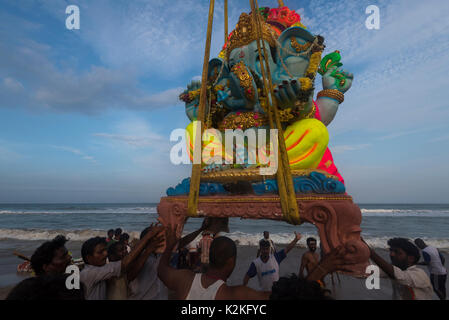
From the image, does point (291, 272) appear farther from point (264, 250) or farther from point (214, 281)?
point (214, 281)

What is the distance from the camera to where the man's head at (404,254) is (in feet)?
8.33

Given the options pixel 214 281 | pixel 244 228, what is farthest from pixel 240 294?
pixel 244 228

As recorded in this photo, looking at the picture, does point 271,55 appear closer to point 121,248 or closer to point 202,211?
point 202,211

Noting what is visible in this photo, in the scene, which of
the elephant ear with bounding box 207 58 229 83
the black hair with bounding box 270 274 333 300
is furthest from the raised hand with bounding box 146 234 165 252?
the elephant ear with bounding box 207 58 229 83

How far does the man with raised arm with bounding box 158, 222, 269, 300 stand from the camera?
5.67 feet

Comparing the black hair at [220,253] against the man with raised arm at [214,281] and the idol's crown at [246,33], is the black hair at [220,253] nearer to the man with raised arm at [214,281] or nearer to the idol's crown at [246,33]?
the man with raised arm at [214,281]

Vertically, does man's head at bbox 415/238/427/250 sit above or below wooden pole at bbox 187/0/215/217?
below

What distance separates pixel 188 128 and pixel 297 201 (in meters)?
2.02

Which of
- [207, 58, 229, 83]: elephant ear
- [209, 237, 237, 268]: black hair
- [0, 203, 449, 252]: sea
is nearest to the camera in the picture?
[209, 237, 237, 268]: black hair

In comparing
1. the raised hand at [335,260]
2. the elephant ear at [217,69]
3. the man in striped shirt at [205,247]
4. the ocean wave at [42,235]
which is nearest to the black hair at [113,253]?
the raised hand at [335,260]

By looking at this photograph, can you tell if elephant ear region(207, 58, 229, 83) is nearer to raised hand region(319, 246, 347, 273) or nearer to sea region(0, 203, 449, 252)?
raised hand region(319, 246, 347, 273)

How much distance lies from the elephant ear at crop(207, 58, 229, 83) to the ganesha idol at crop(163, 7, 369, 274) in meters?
0.01

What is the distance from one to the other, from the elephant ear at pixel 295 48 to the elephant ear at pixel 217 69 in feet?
2.72
